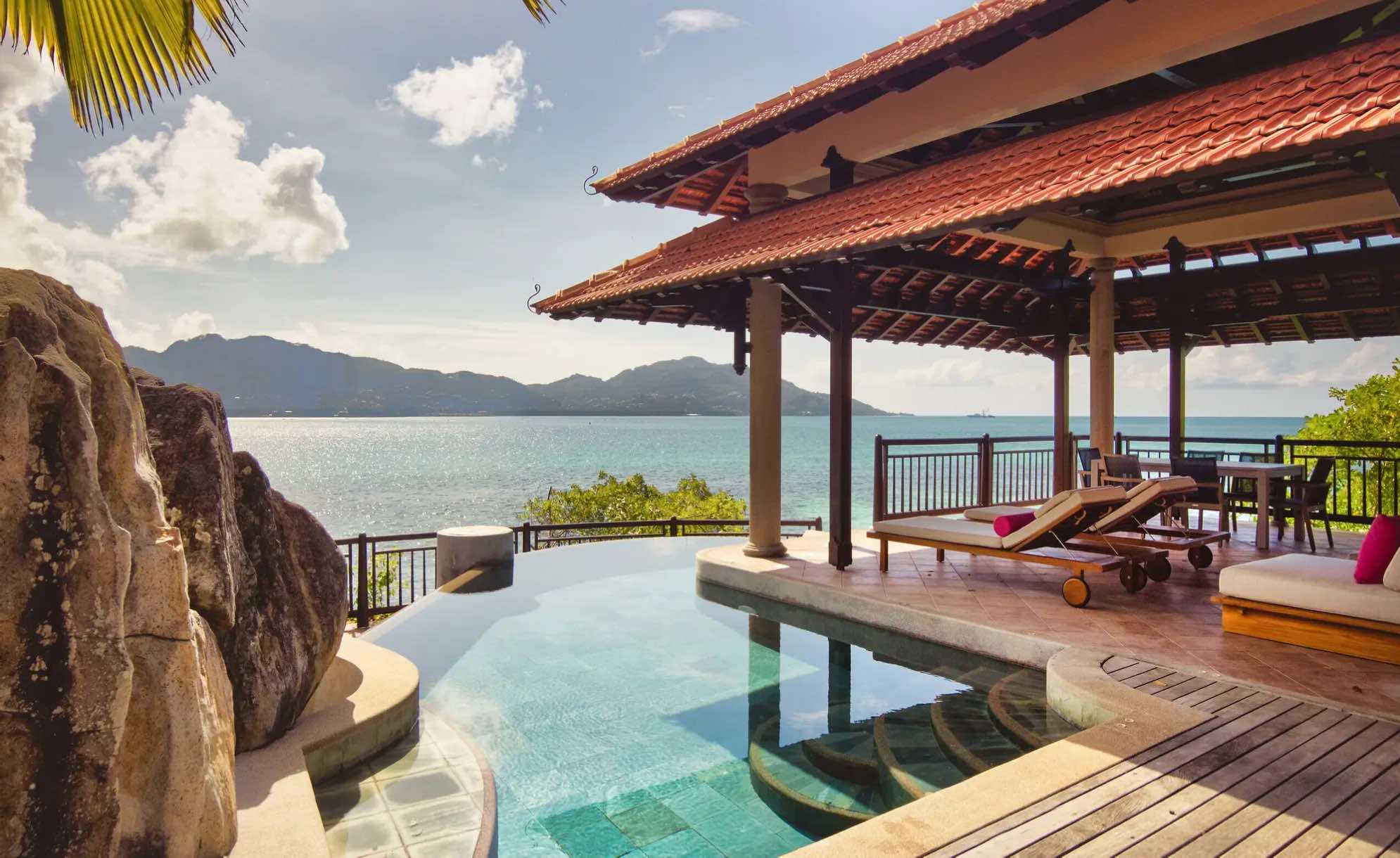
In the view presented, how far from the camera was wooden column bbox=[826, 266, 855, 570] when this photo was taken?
7105 mm

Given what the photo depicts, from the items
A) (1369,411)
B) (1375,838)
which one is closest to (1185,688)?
(1375,838)

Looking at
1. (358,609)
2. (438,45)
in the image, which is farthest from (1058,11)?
(438,45)

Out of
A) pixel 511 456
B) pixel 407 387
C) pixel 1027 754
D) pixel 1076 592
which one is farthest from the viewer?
pixel 407 387

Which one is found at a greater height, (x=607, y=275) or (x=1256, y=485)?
(x=607, y=275)

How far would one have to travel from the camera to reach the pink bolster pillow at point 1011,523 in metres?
6.44

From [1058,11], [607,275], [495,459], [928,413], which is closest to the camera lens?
[1058,11]

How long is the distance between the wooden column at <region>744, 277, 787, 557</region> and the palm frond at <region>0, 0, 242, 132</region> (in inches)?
233

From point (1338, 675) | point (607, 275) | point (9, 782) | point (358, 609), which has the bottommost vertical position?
point (358, 609)

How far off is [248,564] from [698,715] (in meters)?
2.58

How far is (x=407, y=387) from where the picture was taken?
338 ft

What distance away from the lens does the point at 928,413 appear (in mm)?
176250

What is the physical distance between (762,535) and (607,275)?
141 inches

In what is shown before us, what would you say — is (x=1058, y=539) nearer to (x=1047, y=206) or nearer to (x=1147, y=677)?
(x=1147, y=677)

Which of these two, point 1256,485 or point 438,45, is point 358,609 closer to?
point 1256,485
